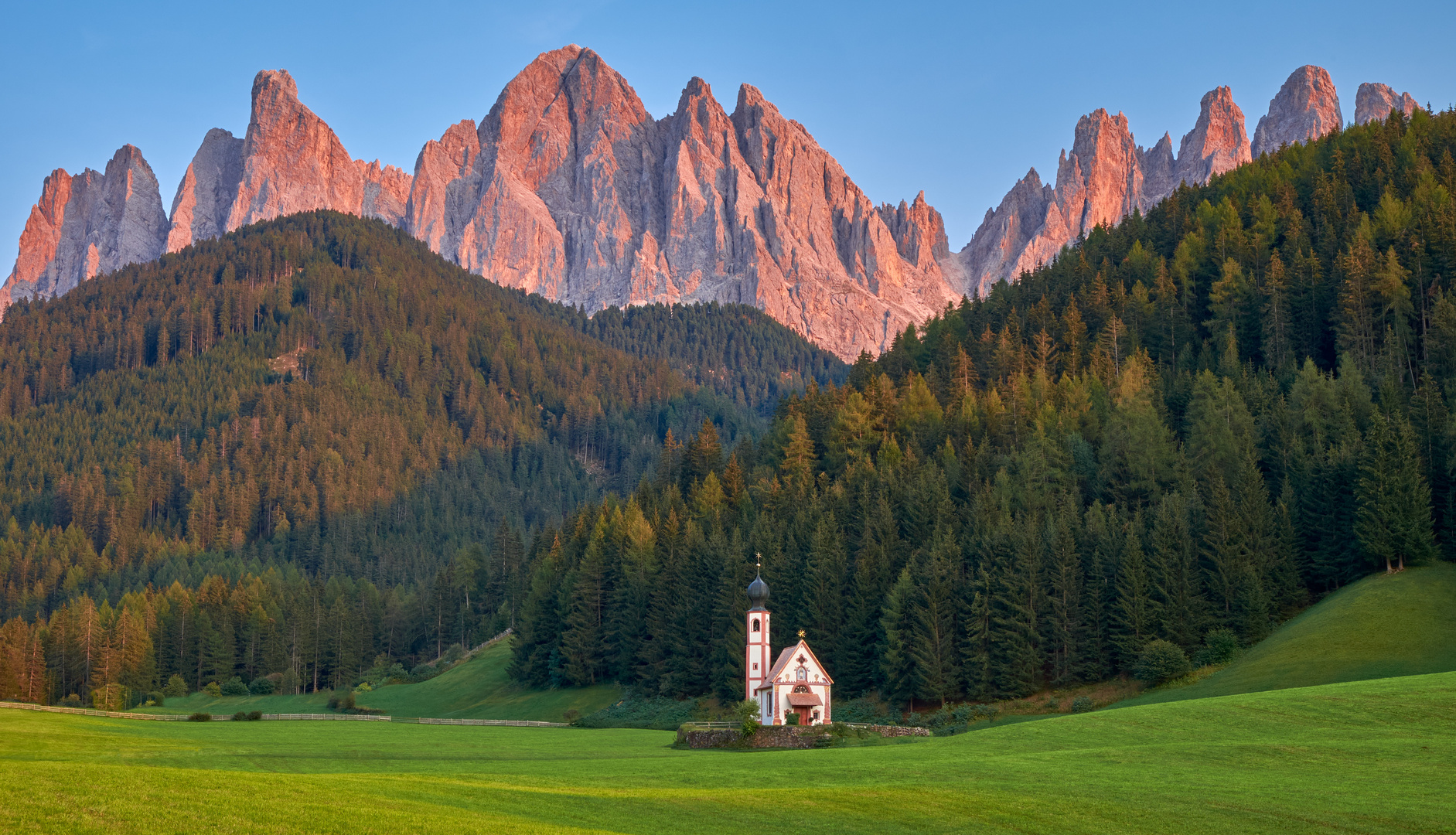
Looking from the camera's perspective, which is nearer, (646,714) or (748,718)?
(748,718)

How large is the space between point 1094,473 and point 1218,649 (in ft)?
84.4

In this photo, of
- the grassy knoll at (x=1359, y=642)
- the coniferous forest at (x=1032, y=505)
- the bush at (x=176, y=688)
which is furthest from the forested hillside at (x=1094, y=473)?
the bush at (x=176, y=688)

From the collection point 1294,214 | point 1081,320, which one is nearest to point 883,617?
point 1081,320

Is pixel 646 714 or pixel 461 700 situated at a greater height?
pixel 646 714

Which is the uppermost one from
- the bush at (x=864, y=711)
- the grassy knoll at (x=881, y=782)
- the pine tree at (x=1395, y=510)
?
the pine tree at (x=1395, y=510)

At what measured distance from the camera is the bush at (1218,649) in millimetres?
67750

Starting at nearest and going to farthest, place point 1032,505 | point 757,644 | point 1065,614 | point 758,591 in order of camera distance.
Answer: point 758,591, point 757,644, point 1065,614, point 1032,505

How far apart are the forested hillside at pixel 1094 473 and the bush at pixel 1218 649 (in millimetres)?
1800

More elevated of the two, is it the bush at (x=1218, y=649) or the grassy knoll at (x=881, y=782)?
the bush at (x=1218, y=649)

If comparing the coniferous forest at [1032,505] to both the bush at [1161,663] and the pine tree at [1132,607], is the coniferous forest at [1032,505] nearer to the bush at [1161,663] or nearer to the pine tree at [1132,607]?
the pine tree at [1132,607]

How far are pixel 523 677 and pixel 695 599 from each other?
2296 centimetres

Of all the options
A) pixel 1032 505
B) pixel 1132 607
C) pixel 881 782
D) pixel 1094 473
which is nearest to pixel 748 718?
pixel 881 782

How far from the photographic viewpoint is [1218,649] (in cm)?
6800

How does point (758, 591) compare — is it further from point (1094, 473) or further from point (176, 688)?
point (176, 688)
